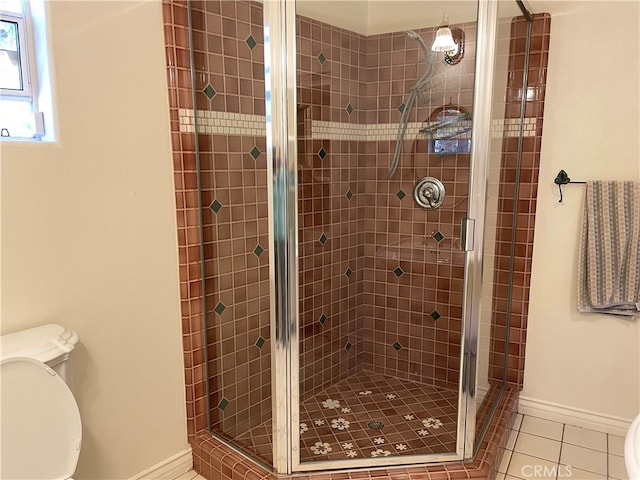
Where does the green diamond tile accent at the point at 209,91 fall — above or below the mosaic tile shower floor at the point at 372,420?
above

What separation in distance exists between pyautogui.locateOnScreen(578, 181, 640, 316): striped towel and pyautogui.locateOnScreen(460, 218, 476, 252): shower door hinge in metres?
0.77

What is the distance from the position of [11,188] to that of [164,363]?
2.99 ft

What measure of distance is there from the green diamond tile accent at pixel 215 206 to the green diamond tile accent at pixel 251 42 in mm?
629

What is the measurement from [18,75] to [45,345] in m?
0.88

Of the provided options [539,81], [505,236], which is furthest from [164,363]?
[539,81]

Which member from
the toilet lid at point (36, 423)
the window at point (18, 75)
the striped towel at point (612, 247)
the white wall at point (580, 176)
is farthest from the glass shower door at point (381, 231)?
the window at point (18, 75)

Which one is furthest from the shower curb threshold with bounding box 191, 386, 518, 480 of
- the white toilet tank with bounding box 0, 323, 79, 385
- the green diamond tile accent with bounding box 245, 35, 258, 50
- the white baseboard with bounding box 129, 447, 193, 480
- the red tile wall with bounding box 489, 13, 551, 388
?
the green diamond tile accent with bounding box 245, 35, 258, 50

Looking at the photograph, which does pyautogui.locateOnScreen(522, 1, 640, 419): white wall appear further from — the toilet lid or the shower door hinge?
the toilet lid

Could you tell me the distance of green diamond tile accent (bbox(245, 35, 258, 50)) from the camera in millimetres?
1689

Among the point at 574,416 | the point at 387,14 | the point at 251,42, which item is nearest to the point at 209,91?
the point at 251,42

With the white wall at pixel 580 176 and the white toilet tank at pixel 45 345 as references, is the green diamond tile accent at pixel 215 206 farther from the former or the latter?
the white wall at pixel 580 176

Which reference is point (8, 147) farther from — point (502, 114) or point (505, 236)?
point (505, 236)

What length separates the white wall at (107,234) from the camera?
5.09 ft

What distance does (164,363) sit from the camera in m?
2.01
